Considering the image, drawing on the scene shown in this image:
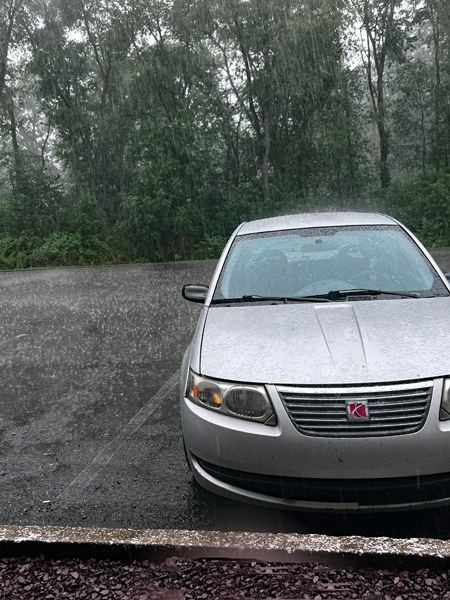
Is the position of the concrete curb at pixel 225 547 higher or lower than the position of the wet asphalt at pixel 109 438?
higher

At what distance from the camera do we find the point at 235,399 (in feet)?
9.45

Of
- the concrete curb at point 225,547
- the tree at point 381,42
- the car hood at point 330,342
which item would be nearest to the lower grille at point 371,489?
the concrete curb at point 225,547

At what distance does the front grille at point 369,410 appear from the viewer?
2650 millimetres

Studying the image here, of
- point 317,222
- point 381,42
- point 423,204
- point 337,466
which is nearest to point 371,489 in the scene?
point 337,466

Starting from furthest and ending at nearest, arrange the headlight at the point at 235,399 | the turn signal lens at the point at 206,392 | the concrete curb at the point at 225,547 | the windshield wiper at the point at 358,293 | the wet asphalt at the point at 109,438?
the windshield wiper at the point at 358,293 → the wet asphalt at the point at 109,438 → the turn signal lens at the point at 206,392 → the headlight at the point at 235,399 → the concrete curb at the point at 225,547

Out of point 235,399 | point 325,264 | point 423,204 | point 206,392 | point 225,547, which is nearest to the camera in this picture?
point 225,547

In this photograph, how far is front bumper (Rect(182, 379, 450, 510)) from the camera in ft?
8.61

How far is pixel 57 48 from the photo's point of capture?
2808cm

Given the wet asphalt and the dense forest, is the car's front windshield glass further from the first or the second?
the dense forest

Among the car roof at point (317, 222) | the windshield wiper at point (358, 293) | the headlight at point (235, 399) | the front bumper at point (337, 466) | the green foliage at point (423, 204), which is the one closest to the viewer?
the front bumper at point (337, 466)

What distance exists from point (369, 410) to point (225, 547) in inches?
34.7

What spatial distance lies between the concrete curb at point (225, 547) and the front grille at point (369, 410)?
46 cm

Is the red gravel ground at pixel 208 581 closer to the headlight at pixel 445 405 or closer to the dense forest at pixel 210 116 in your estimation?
the headlight at pixel 445 405

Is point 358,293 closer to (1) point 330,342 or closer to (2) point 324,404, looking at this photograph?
(1) point 330,342
